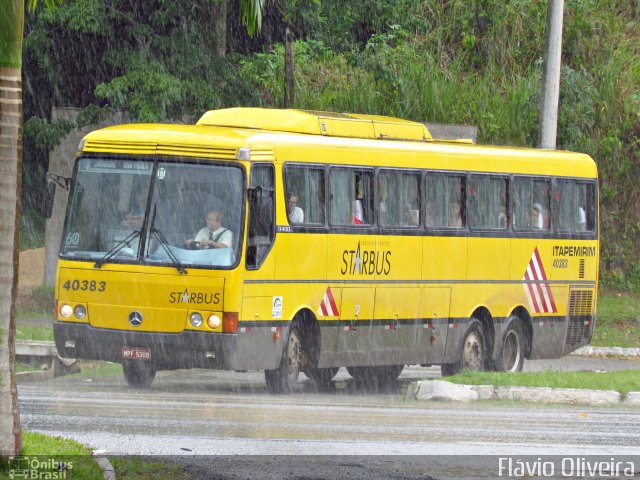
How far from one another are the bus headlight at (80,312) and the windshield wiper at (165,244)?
3.99ft

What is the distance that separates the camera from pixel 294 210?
16906 millimetres

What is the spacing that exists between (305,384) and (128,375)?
3132 millimetres

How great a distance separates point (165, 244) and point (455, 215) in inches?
204

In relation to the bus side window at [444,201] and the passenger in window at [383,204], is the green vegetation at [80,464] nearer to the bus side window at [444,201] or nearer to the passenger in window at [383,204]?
the passenger in window at [383,204]

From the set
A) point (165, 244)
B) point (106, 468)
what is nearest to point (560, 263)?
point (165, 244)

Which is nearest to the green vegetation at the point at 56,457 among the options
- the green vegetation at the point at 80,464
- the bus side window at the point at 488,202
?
the green vegetation at the point at 80,464

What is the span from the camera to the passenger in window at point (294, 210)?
16.8 metres

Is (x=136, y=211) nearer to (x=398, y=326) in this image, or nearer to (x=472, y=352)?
(x=398, y=326)

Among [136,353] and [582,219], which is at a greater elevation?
[582,219]

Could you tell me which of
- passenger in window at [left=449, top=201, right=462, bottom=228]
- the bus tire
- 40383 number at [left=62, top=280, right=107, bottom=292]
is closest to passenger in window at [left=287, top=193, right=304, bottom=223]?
40383 number at [left=62, top=280, right=107, bottom=292]

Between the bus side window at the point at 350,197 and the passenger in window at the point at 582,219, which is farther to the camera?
the passenger in window at the point at 582,219

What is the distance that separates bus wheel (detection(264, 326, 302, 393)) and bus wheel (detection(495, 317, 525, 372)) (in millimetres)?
4641

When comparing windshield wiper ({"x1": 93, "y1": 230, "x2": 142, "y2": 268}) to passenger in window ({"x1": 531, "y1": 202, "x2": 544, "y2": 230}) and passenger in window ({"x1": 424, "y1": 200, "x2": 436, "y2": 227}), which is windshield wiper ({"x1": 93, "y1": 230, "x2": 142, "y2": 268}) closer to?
passenger in window ({"x1": 424, "y1": 200, "x2": 436, "y2": 227})

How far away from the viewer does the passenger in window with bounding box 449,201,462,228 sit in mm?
19625
